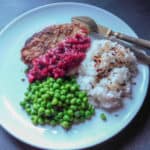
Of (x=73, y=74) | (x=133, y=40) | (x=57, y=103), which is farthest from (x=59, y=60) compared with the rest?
(x=133, y=40)

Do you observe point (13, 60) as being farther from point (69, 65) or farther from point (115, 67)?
point (115, 67)

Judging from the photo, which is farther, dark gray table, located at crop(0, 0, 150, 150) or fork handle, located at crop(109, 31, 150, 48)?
fork handle, located at crop(109, 31, 150, 48)

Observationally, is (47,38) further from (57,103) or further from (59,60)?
(57,103)

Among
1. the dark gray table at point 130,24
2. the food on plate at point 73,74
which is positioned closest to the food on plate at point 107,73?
the food on plate at point 73,74

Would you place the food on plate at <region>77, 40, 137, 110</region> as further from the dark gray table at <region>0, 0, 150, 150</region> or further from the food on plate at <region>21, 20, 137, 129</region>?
the dark gray table at <region>0, 0, 150, 150</region>

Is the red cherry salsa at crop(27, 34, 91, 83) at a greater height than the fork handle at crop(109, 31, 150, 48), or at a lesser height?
lesser

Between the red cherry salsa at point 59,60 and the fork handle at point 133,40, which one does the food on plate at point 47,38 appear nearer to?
the red cherry salsa at point 59,60

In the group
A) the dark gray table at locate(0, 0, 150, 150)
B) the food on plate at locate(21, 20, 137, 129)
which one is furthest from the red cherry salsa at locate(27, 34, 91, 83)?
the dark gray table at locate(0, 0, 150, 150)
